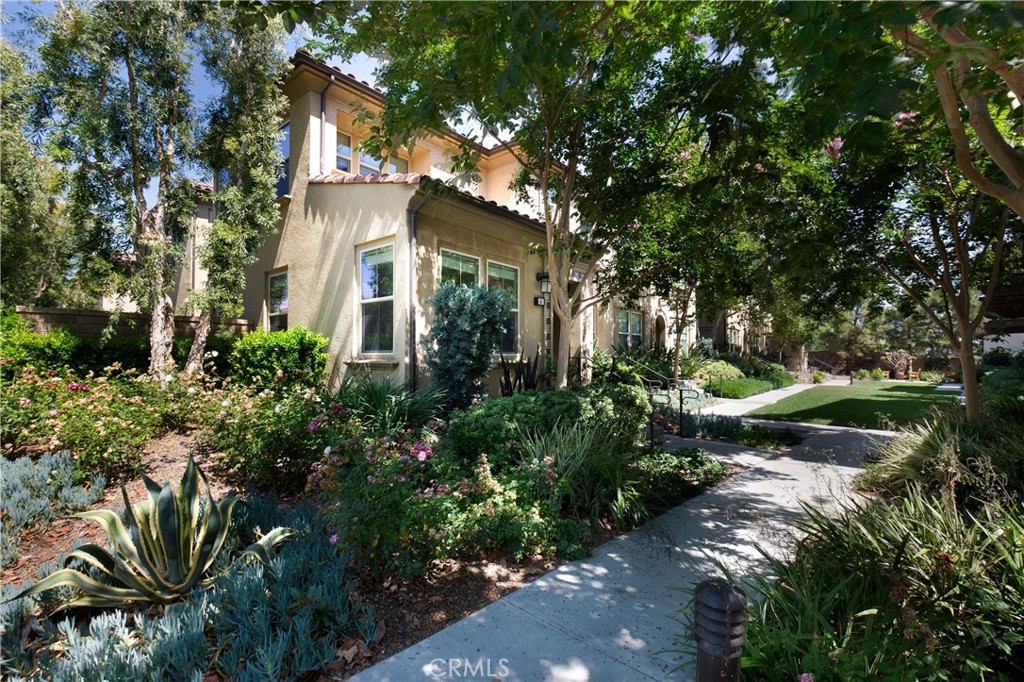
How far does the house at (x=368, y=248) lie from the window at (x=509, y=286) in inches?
1.0

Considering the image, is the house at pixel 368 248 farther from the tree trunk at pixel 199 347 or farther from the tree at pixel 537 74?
the tree trunk at pixel 199 347

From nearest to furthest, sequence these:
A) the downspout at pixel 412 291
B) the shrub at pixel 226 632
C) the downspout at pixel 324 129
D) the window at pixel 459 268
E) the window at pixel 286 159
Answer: the shrub at pixel 226 632 < the downspout at pixel 412 291 < the window at pixel 459 268 < the downspout at pixel 324 129 < the window at pixel 286 159

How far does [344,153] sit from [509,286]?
17.9 feet

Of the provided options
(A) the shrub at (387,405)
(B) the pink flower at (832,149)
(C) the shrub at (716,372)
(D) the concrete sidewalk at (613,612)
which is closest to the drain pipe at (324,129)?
(A) the shrub at (387,405)

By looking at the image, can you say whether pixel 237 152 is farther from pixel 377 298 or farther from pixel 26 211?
pixel 26 211

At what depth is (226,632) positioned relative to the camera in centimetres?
253

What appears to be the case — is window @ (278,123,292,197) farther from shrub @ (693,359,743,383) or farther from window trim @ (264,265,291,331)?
shrub @ (693,359,743,383)

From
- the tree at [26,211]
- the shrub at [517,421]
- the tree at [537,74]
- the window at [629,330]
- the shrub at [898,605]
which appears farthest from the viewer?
the window at [629,330]

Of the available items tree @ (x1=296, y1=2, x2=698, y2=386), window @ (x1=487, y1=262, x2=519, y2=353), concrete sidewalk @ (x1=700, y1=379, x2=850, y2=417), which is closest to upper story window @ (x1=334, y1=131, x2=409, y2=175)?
window @ (x1=487, y1=262, x2=519, y2=353)

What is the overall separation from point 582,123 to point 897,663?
7.13 m

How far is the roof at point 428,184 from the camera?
7.67 meters

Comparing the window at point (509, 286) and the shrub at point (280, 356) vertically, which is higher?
the window at point (509, 286)

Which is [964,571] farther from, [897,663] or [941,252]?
[941,252]

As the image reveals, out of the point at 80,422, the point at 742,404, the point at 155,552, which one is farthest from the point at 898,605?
the point at 742,404
